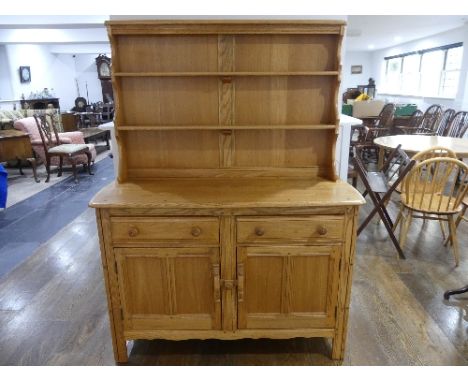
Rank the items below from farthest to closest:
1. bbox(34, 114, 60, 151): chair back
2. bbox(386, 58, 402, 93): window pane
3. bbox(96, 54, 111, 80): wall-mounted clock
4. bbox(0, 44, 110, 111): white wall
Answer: bbox(386, 58, 402, 93): window pane
bbox(96, 54, 111, 80): wall-mounted clock
bbox(0, 44, 110, 111): white wall
bbox(34, 114, 60, 151): chair back

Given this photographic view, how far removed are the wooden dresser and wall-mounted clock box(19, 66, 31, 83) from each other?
28.2 ft

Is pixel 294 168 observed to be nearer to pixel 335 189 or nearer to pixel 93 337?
pixel 335 189

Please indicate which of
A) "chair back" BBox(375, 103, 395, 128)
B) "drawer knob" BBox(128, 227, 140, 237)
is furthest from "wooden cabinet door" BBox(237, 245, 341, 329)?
"chair back" BBox(375, 103, 395, 128)

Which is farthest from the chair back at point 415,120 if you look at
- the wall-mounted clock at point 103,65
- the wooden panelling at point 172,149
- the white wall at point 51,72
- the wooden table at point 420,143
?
the white wall at point 51,72

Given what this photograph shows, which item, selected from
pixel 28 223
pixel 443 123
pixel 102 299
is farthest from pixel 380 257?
pixel 443 123

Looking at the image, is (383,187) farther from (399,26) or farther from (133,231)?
(399,26)

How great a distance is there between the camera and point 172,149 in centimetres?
197

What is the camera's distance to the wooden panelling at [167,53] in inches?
71.4

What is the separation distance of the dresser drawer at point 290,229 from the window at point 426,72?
21.7 feet

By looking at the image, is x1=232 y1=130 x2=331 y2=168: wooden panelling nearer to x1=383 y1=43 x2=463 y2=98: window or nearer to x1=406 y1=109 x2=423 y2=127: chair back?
x1=406 y1=109 x2=423 y2=127: chair back

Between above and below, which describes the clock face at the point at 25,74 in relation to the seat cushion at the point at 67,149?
above

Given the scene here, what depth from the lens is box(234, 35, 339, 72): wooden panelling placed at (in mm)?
1819

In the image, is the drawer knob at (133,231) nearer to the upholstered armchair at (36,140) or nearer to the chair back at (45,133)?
the chair back at (45,133)
